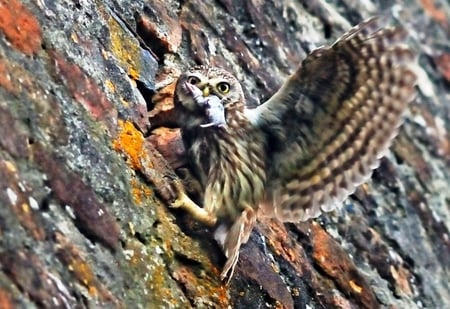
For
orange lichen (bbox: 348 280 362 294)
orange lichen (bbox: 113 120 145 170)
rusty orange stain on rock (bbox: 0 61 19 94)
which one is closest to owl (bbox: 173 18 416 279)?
orange lichen (bbox: 348 280 362 294)

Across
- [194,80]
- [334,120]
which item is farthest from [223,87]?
[334,120]

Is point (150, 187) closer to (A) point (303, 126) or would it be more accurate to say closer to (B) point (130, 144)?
(B) point (130, 144)

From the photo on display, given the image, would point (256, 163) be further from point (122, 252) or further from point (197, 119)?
point (122, 252)

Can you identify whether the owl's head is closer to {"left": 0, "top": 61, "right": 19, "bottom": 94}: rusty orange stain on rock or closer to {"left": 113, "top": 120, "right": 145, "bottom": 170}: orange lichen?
{"left": 113, "top": 120, "right": 145, "bottom": 170}: orange lichen

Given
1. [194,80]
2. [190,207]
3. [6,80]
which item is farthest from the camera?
[194,80]

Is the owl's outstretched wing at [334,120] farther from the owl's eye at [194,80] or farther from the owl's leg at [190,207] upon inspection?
the owl's leg at [190,207]

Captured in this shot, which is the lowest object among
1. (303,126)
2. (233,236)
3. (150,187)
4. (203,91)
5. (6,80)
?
(233,236)

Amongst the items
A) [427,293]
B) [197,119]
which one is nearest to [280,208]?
[197,119]
